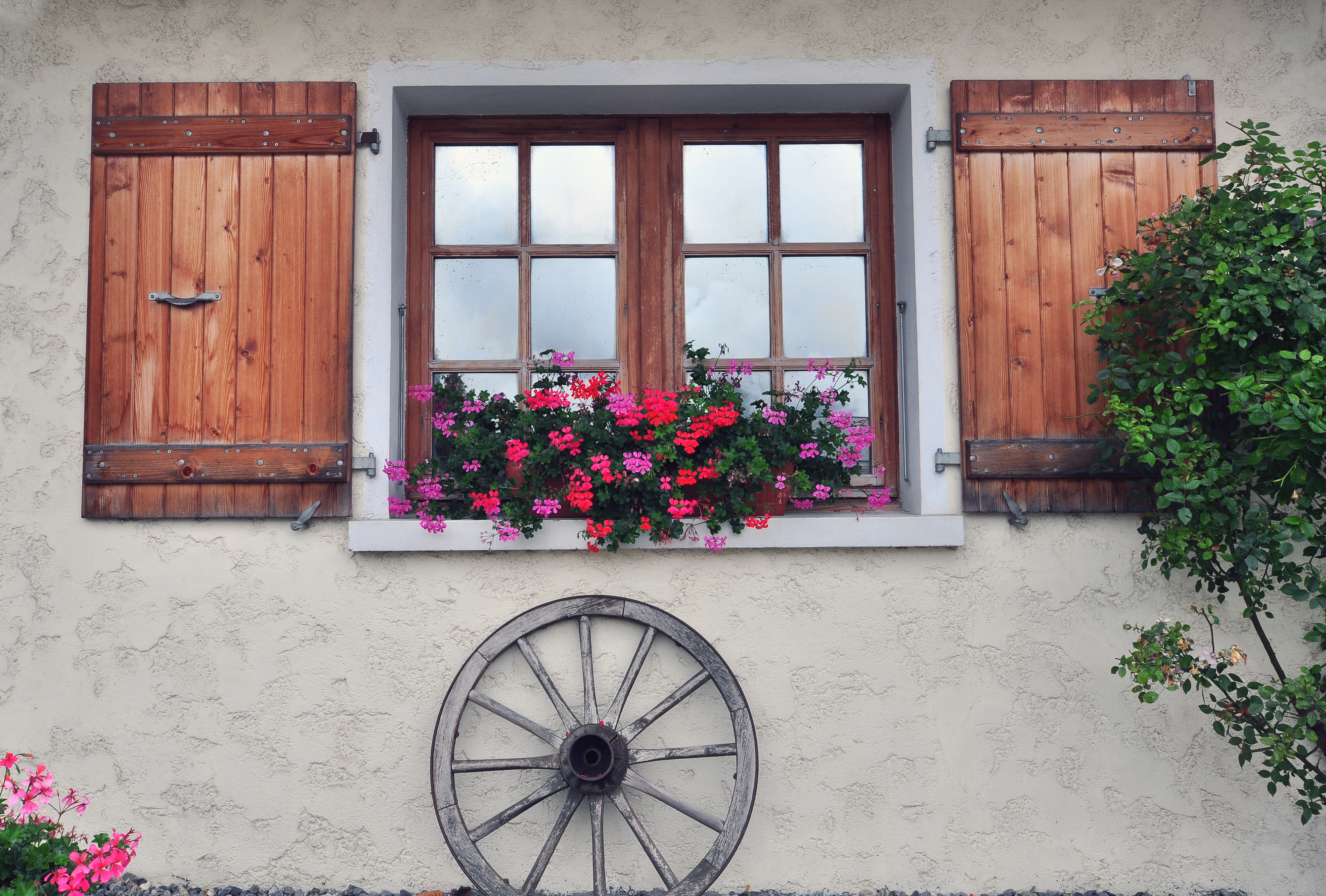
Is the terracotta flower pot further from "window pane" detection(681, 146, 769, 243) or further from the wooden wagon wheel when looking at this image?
"window pane" detection(681, 146, 769, 243)

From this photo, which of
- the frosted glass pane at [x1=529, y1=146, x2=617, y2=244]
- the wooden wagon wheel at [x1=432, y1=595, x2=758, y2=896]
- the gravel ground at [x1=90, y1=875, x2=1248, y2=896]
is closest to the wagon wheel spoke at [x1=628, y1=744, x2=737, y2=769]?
the wooden wagon wheel at [x1=432, y1=595, x2=758, y2=896]

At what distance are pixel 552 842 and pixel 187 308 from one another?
1818mm

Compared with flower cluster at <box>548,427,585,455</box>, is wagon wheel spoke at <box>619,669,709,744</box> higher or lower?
lower

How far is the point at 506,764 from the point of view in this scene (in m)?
2.36

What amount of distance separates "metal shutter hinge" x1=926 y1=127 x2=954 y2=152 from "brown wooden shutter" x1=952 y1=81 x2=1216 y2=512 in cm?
3

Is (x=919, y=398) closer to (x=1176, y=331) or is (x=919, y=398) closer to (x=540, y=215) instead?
(x=1176, y=331)

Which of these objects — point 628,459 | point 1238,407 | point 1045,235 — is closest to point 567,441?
point 628,459

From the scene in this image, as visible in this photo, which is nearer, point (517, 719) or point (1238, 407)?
point (1238, 407)

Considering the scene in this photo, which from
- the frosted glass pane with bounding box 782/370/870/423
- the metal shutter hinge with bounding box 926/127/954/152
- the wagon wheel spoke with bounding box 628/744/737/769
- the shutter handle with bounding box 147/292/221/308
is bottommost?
the wagon wheel spoke with bounding box 628/744/737/769

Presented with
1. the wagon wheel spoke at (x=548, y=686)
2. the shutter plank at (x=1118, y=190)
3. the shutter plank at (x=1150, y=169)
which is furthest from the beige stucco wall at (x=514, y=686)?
the shutter plank at (x=1150, y=169)

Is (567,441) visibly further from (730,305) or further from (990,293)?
(990,293)

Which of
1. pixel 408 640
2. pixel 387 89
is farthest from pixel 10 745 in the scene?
pixel 387 89

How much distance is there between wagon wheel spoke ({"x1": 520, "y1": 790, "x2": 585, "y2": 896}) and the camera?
2303 millimetres

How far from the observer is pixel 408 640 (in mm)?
2457
